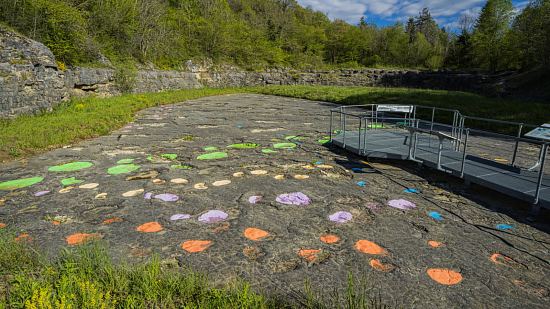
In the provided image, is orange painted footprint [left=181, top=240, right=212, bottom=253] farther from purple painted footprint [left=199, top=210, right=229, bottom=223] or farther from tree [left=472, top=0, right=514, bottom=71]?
tree [left=472, top=0, right=514, bottom=71]

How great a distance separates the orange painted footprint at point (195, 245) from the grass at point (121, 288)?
0.33 metres

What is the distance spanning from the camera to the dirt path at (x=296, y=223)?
288 cm

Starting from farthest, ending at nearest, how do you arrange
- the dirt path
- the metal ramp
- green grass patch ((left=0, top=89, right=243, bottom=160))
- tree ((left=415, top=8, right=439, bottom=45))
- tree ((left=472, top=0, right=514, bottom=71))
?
tree ((left=415, top=8, right=439, bottom=45)) < tree ((left=472, top=0, right=514, bottom=71)) < green grass patch ((left=0, top=89, right=243, bottom=160)) < the metal ramp < the dirt path

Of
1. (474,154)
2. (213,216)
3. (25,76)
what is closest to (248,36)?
(25,76)

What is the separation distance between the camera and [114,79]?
727 inches

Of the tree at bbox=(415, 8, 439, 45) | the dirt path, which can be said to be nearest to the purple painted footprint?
the dirt path

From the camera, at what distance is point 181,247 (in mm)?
3375

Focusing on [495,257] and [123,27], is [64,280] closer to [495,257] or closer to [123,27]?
[495,257]

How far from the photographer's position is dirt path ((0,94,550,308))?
113 inches

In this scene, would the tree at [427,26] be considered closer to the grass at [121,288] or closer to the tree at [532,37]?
the tree at [532,37]

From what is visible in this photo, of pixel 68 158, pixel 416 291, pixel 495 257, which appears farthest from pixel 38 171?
pixel 495 257

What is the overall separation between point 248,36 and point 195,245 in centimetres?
3805

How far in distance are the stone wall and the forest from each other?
52.6 inches

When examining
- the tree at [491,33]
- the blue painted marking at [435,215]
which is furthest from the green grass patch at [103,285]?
the tree at [491,33]
